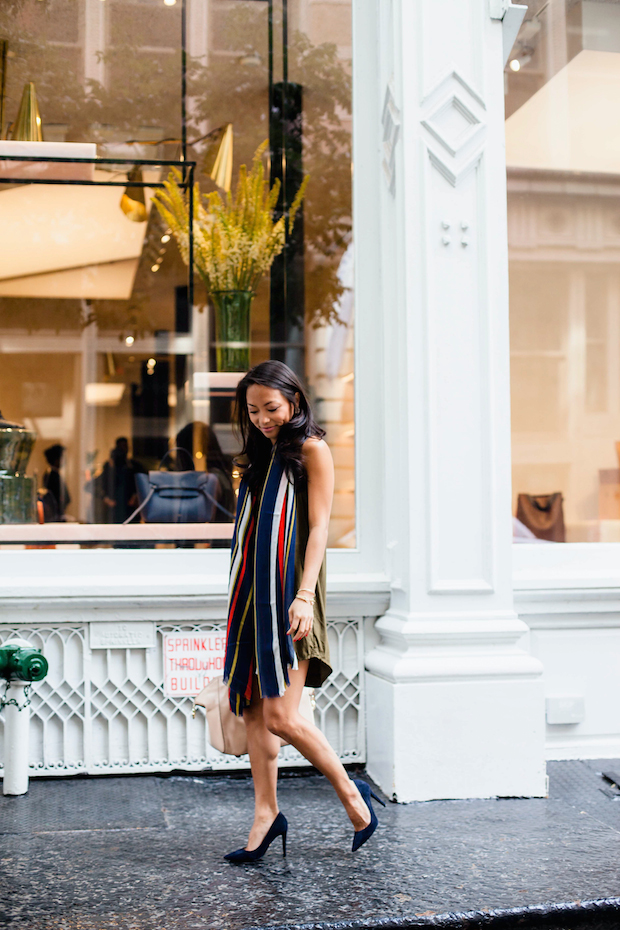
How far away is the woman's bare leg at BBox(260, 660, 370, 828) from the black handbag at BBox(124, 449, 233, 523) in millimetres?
1781

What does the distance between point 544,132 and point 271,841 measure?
4662mm

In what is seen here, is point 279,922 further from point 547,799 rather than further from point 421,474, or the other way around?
point 421,474

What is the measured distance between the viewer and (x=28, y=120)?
489 centimetres

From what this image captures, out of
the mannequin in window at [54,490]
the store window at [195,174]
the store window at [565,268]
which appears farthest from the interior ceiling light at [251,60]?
the mannequin in window at [54,490]

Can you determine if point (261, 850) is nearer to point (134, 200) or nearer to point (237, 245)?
point (237, 245)

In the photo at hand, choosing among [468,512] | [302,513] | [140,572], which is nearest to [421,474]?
[468,512]

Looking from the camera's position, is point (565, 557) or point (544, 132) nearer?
point (565, 557)

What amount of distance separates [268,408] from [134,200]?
317cm

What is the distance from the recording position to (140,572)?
4.25 m

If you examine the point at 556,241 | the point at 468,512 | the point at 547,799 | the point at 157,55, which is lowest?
the point at 547,799

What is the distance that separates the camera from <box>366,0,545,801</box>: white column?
388 centimetres

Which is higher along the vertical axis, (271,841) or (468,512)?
(468,512)

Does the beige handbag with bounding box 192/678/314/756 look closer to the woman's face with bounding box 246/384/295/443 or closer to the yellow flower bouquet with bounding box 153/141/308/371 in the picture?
the woman's face with bounding box 246/384/295/443

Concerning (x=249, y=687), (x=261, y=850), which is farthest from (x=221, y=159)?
(x=261, y=850)
